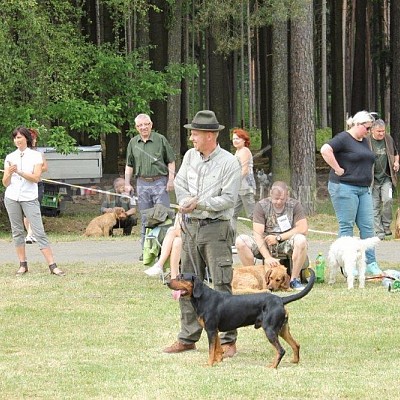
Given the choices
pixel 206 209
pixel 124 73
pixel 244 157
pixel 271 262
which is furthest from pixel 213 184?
pixel 124 73

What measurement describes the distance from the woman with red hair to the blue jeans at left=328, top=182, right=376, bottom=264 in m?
1.25

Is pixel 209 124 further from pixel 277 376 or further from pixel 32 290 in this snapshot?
pixel 32 290

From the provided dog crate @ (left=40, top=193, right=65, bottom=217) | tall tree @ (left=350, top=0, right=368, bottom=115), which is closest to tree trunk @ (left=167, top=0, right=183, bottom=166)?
dog crate @ (left=40, top=193, right=65, bottom=217)

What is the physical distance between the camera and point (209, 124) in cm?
867

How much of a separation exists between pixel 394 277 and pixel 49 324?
4.11 m

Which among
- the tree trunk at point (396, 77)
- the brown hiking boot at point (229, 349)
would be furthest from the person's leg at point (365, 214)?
the tree trunk at point (396, 77)

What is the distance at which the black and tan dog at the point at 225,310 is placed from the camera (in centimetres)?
845

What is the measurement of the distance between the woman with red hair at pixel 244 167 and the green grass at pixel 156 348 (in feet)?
6.20

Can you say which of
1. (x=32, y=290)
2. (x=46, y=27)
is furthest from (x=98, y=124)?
A: (x=32, y=290)

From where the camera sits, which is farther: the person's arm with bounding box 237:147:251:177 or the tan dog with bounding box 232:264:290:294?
the person's arm with bounding box 237:147:251:177

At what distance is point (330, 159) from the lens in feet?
40.2

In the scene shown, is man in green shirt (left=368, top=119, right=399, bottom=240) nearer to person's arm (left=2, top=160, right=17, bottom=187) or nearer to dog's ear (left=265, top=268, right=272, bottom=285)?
dog's ear (left=265, top=268, right=272, bottom=285)

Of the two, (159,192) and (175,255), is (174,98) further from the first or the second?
(175,255)

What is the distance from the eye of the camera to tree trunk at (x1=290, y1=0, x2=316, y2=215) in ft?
76.5
